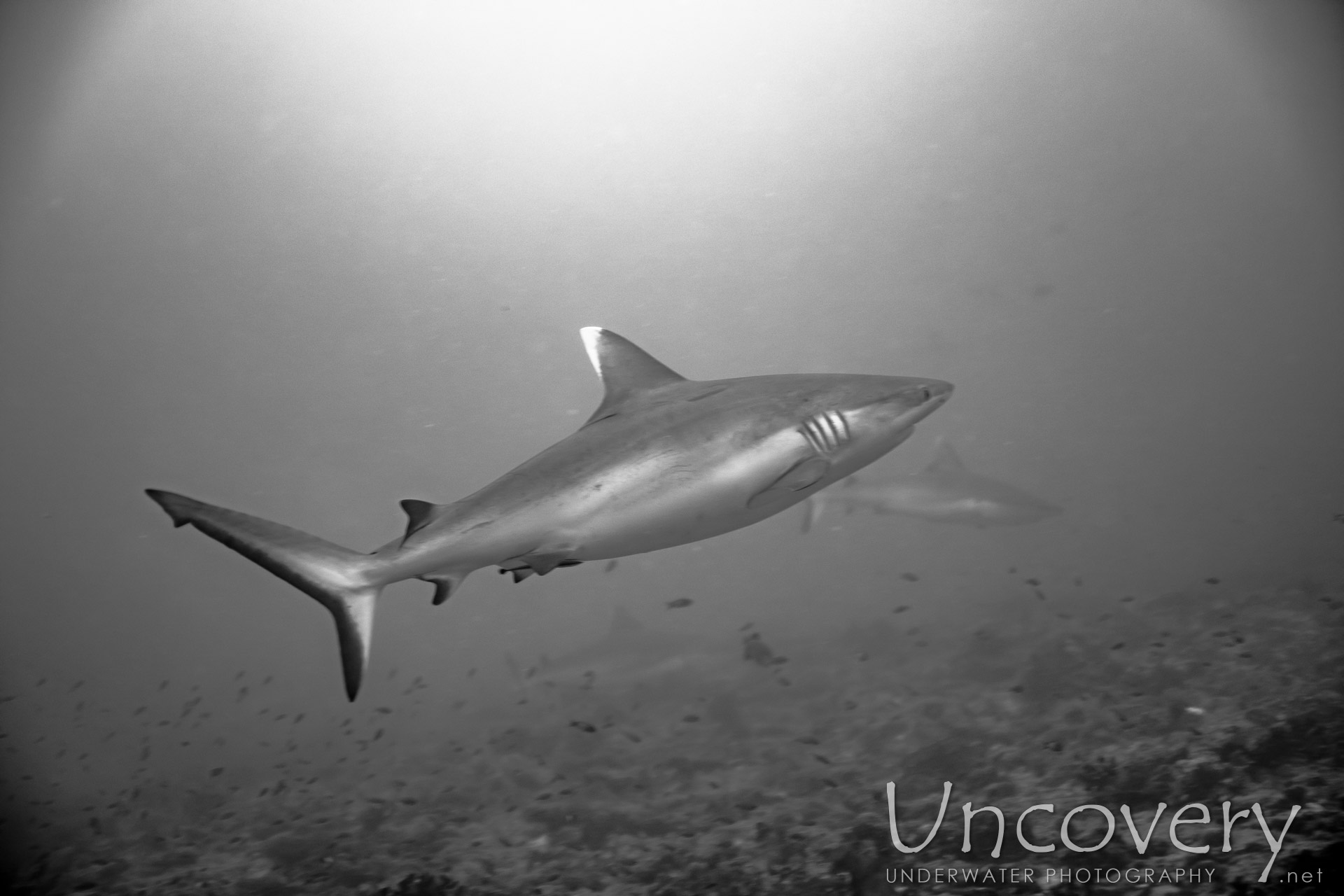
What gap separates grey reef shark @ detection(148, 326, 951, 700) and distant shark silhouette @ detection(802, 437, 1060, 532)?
31.5ft

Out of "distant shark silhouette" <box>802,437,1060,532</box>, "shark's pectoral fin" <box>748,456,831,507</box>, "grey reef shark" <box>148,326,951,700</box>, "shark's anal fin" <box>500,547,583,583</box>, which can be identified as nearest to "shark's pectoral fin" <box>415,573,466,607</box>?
"grey reef shark" <box>148,326,951,700</box>

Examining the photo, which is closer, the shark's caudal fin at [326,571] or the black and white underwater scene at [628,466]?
the shark's caudal fin at [326,571]

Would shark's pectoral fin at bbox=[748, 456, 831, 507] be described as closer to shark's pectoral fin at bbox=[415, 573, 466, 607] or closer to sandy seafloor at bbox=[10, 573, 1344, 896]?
shark's pectoral fin at bbox=[415, 573, 466, 607]

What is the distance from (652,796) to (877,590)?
209 ft

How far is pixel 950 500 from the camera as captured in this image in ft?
43.3

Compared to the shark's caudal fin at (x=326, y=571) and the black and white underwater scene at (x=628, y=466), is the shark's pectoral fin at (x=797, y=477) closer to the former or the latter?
the black and white underwater scene at (x=628, y=466)

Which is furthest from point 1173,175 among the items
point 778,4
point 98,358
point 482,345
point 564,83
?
point 98,358

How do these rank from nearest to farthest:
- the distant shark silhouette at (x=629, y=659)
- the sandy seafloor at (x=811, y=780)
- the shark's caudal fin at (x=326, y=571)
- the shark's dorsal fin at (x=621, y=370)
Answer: the shark's caudal fin at (x=326, y=571), the shark's dorsal fin at (x=621, y=370), the sandy seafloor at (x=811, y=780), the distant shark silhouette at (x=629, y=659)

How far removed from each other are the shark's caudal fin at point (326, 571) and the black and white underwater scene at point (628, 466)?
0.02 meters

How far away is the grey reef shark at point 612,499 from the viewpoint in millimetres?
3062

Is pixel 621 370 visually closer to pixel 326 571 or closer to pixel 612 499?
pixel 612 499

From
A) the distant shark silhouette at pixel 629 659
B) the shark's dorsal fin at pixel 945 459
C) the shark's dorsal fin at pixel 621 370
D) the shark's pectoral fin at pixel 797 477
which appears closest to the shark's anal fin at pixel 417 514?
the shark's dorsal fin at pixel 621 370

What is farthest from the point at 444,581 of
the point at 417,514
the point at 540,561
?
the point at 540,561

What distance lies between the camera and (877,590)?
68625 millimetres
